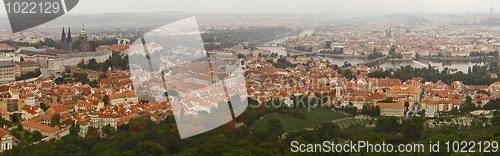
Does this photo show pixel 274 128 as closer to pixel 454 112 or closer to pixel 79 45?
pixel 454 112

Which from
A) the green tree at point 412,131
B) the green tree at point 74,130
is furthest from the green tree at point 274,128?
the green tree at point 74,130

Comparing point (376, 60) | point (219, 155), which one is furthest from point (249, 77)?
point (376, 60)

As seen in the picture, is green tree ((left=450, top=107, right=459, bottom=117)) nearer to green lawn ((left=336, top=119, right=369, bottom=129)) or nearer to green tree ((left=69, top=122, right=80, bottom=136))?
green lawn ((left=336, top=119, right=369, bottom=129))

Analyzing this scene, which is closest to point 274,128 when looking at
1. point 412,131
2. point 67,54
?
point 412,131

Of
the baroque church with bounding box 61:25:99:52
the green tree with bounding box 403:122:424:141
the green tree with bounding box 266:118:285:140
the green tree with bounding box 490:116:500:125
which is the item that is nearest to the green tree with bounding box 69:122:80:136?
the green tree with bounding box 266:118:285:140

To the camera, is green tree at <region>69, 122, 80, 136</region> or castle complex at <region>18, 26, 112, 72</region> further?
castle complex at <region>18, 26, 112, 72</region>

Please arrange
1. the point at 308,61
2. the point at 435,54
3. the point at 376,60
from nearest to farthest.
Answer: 1. the point at 308,61
2. the point at 376,60
3. the point at 435,54

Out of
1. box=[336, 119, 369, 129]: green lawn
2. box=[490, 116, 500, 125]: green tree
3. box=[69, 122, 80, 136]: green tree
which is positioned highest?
box=[69, 122, 80, 136]: green tree

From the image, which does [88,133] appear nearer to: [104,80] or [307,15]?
[104,80]

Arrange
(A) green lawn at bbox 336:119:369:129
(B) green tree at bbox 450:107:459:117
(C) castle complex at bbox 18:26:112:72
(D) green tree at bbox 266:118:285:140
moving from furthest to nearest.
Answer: (C) castle complex at bbox 18:26:112:72, (B) green tree at bbox 450:107:459:117, (A) green lawn at bbox 336:119:369:129, (D) green tree at bbox 266:118:285:140

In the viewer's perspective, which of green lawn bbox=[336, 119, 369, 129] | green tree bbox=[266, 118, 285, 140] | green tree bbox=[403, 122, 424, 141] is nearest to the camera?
green tree bbox=[403, 122, 424, 141]
